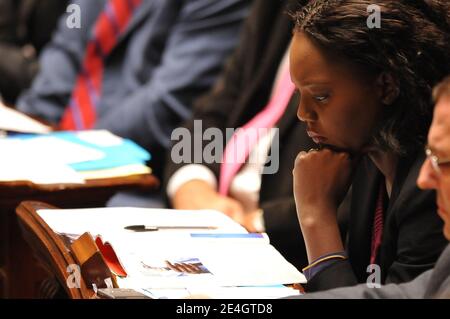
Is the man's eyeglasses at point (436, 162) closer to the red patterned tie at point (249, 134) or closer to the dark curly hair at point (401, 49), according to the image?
the dark curly hair at point (401, 49)

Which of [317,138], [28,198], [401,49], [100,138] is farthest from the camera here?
[100,138]

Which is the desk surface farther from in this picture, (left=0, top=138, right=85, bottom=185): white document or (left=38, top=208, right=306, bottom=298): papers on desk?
(left=38, top=208, right=306, bottom=298): papers on desk

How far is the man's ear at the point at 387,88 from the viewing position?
1.23 m

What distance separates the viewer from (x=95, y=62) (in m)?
3.09

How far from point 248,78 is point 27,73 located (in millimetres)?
1647

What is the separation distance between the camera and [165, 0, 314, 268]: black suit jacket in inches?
58.5

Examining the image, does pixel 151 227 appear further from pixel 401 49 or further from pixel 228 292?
pixel 401 49

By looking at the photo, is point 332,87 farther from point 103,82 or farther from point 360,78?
point 103,82

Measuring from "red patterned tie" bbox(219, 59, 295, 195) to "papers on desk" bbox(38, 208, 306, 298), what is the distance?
0.44 meters

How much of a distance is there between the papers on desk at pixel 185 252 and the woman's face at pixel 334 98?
0.65ft

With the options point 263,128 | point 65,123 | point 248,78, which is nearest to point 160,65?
point 65,123

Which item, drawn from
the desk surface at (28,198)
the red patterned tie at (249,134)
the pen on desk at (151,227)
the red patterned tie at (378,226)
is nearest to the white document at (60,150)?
the desk surface at (28,198)

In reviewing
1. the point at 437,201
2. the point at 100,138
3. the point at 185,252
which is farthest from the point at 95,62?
the point at 437,201

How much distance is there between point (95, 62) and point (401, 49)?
77.7 inches
